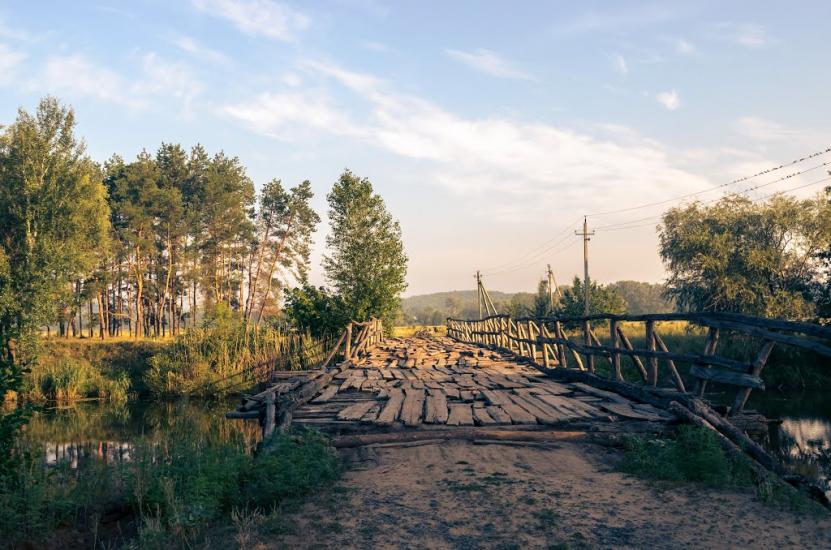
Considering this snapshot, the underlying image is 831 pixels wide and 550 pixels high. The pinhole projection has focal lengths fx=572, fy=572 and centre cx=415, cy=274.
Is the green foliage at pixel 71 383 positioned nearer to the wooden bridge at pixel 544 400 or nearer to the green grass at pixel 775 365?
the wooden bridge at pixel 544 400

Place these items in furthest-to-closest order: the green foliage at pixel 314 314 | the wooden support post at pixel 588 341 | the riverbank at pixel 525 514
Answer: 1. the green foliage at pixel 314 314
2. the wooden support post at pixel 588 341
3. the riverbank at pixel 525 514

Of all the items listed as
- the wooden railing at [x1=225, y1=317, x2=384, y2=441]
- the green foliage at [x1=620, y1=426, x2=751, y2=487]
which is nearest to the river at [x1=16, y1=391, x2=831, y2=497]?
the wooden railing at [x1=225, y1=317, x2=384, y2=441]

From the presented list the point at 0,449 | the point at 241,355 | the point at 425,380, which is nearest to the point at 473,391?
the point at 425,380

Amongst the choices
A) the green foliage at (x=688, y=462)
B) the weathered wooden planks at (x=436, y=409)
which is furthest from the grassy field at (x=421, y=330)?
the green foliage at (x=688, y=462)

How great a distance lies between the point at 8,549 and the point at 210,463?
1.83 metres

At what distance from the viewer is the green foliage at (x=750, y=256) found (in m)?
33.1

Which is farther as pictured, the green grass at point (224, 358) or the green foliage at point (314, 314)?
the green foliage at point (314, 314)

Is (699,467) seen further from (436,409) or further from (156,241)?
(156,241)

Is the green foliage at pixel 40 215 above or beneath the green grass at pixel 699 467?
above

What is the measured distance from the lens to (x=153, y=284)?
4694 cm

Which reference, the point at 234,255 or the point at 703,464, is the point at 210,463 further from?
the point at 234,255

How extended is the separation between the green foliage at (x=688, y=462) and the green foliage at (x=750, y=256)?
1213 inches

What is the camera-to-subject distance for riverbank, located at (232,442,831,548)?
4238 mm

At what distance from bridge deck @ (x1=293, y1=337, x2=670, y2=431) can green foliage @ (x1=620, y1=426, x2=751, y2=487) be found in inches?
48.2
